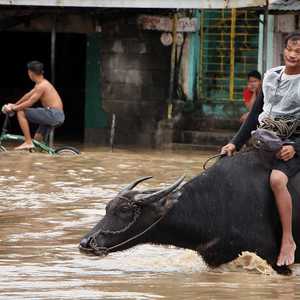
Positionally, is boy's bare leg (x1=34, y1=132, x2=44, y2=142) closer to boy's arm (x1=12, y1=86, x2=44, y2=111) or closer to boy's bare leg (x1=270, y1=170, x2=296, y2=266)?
boy's arm (x1=12, y1=86, x2=44, y2=111)

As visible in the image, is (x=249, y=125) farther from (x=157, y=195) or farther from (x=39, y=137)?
(x=39, y=137)

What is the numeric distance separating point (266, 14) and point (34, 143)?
442 cm

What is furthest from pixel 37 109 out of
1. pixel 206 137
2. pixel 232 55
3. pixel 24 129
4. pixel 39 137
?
pixel 232 55

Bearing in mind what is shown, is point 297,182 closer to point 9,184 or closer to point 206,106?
point 9,184

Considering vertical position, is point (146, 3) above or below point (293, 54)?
above

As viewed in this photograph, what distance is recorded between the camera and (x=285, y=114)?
26.5 feet

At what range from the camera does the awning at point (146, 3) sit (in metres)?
17.8

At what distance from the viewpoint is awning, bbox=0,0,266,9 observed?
17.8 metres

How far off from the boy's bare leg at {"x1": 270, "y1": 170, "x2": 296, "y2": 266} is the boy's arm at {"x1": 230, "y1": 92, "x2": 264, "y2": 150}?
2.29ft

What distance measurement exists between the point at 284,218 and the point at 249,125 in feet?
3.32

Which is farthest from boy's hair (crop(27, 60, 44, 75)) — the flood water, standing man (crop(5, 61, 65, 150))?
the flood water

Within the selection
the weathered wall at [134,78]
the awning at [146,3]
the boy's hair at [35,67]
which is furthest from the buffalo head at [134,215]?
the weathered wall at [134,78]

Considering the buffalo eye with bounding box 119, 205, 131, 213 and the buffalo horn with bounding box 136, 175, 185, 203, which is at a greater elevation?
the buffalo horn with bounding box 136, 175, 185, 203

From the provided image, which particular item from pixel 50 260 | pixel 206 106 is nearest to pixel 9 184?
pixel 50 260
